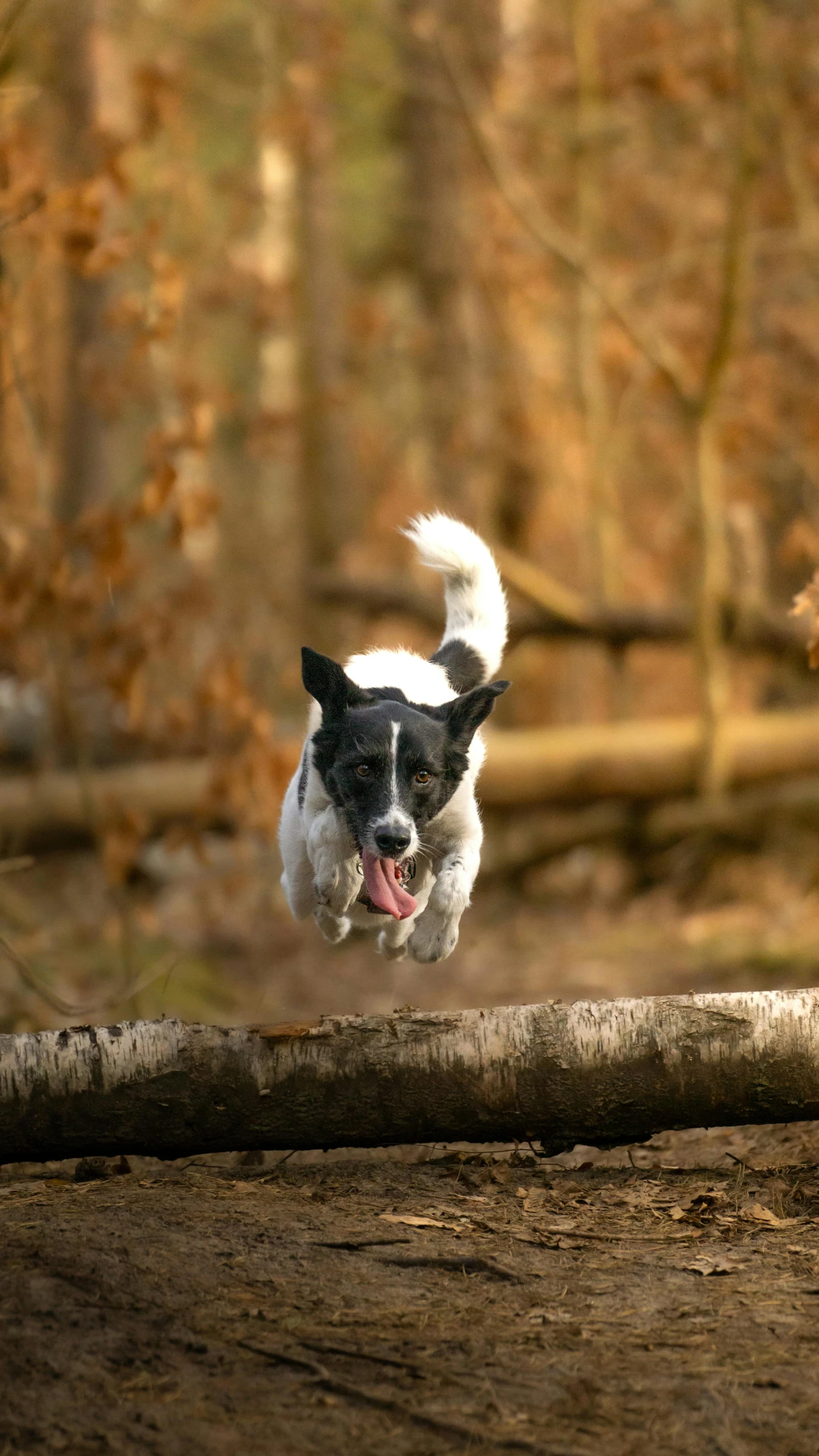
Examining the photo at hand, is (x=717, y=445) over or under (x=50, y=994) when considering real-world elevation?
over

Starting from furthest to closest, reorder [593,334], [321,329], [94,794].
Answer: [321,329], [593,334], [94,794]

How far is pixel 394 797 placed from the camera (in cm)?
391

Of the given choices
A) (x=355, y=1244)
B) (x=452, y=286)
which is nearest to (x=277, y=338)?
(x=452, y=286)

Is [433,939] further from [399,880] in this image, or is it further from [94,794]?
[94,794]

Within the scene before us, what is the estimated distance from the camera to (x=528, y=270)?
63.5 ft

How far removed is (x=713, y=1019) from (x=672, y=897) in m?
9.32

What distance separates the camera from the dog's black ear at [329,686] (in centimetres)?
373

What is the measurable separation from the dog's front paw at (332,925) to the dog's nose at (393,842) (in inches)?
20.2

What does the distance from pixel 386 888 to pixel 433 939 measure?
310 mm

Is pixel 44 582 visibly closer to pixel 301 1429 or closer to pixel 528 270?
pixel 301 1429

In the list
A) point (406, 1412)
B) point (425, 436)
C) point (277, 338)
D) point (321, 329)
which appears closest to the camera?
point (406, 1412)

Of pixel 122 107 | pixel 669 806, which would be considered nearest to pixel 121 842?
pixel 669 806

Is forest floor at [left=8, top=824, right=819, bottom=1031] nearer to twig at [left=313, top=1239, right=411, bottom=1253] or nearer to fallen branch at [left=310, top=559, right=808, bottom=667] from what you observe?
fallen branch at [left=310, top=559, right=808, bottom=667]

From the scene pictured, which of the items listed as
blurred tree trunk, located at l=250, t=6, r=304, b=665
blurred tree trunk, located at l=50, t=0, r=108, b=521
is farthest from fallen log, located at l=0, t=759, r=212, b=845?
blurred tree trunk, located at l=250, t=6, r=304, b=665
